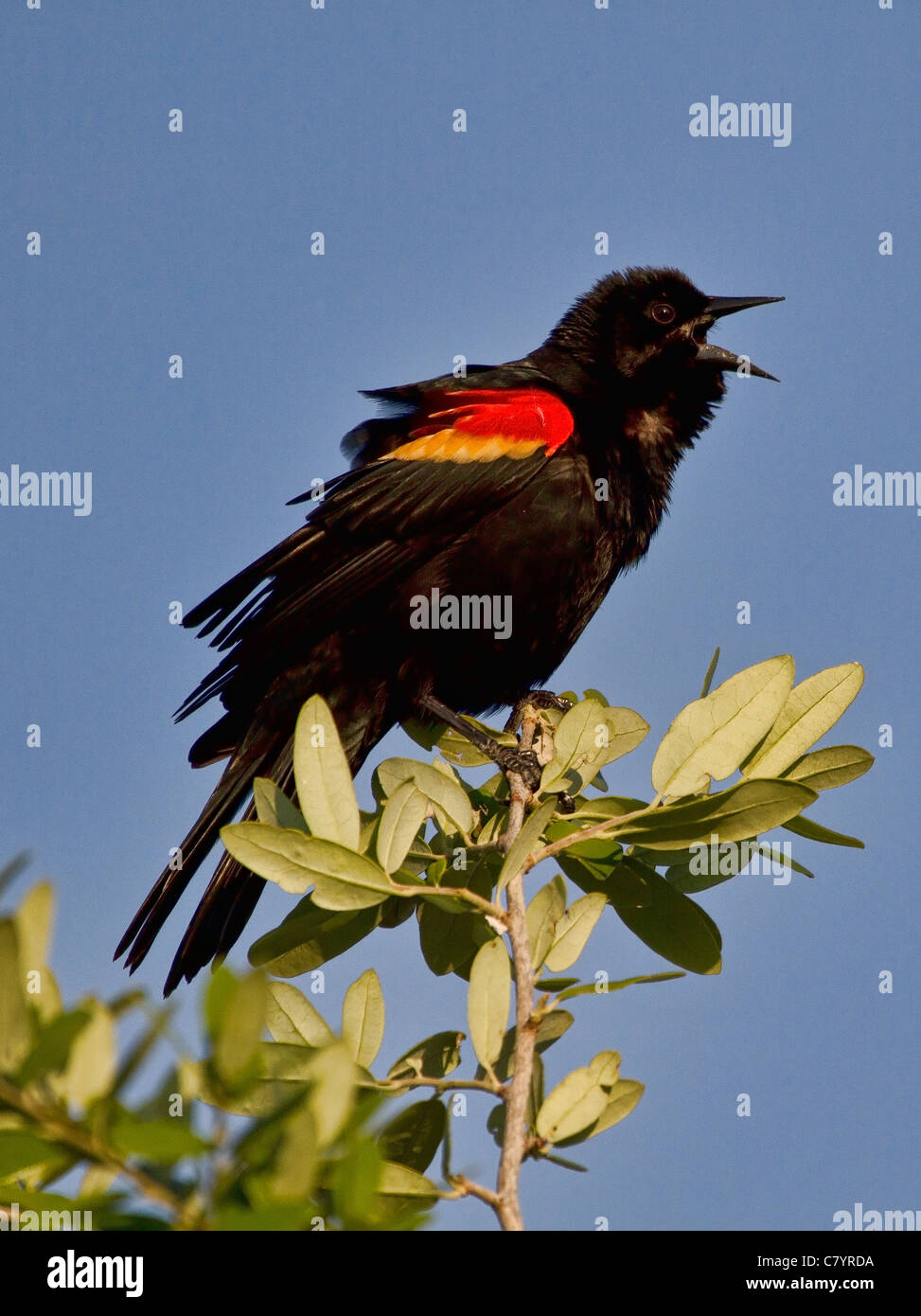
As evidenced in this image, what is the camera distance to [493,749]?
3.70 m

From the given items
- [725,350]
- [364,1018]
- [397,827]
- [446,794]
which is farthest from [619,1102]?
[725,350]

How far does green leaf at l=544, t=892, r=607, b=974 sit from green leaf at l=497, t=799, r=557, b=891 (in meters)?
0.12

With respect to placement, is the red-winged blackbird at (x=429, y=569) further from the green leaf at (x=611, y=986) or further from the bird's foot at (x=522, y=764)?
the green leaf at (x=611, y=986)

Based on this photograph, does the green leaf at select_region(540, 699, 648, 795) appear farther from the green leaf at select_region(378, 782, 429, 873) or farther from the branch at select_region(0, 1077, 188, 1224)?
the branch at select_region(0, 1077, 188, 1224)

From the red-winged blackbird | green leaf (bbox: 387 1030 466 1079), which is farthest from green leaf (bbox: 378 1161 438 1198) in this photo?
the red-winged blackbird

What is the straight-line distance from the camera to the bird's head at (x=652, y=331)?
4984 mm

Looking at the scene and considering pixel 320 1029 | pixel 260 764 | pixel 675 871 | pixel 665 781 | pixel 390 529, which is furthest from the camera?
pixel 390 529

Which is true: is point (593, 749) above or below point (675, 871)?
above

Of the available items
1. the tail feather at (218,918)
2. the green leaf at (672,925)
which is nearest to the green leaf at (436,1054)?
the green leaf at (672,925)

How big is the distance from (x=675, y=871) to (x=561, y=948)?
562mm

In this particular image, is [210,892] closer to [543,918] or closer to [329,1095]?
[543,918]

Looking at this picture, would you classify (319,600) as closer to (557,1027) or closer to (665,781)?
(665,781)

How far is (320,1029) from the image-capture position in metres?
2.01
